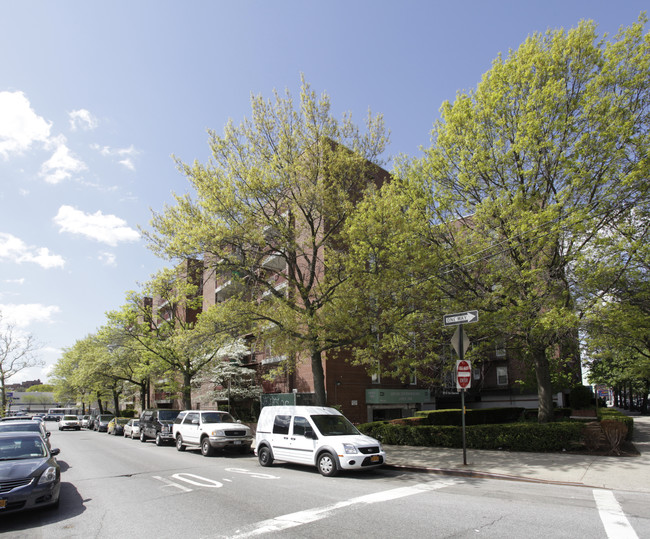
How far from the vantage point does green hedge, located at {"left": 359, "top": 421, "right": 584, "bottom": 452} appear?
13.2 m

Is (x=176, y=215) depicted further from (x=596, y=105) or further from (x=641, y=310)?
(x=641, y=310)

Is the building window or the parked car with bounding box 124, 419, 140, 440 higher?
the building window

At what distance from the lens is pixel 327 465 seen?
11242 mm

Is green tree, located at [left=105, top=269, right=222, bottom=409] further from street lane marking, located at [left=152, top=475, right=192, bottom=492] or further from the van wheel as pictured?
the van wheel

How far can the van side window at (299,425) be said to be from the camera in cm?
1225

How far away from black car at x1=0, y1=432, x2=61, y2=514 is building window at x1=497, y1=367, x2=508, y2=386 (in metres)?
35.7

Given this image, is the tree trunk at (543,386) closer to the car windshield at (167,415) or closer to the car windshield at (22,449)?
the car windshield at (22,449)

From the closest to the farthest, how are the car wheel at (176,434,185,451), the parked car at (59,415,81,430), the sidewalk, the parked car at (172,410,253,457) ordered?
the sidewalk
the parked car at (172,410,253,457)
the car wheel at (176,434,185,451)
the parked car at (59,415,81,430)

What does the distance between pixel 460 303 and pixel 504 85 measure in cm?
776

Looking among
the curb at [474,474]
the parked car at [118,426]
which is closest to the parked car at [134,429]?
the parked car at [118,426]

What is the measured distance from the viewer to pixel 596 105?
13.2 m

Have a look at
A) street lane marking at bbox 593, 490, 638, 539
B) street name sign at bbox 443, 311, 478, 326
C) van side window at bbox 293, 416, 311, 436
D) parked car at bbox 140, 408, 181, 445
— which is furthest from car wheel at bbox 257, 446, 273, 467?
parked car at bbox 140, 408, 181, 445

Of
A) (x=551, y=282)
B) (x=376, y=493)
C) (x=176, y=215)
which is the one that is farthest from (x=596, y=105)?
(x=176, y=215)

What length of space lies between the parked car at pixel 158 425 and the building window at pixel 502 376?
1053 inches
